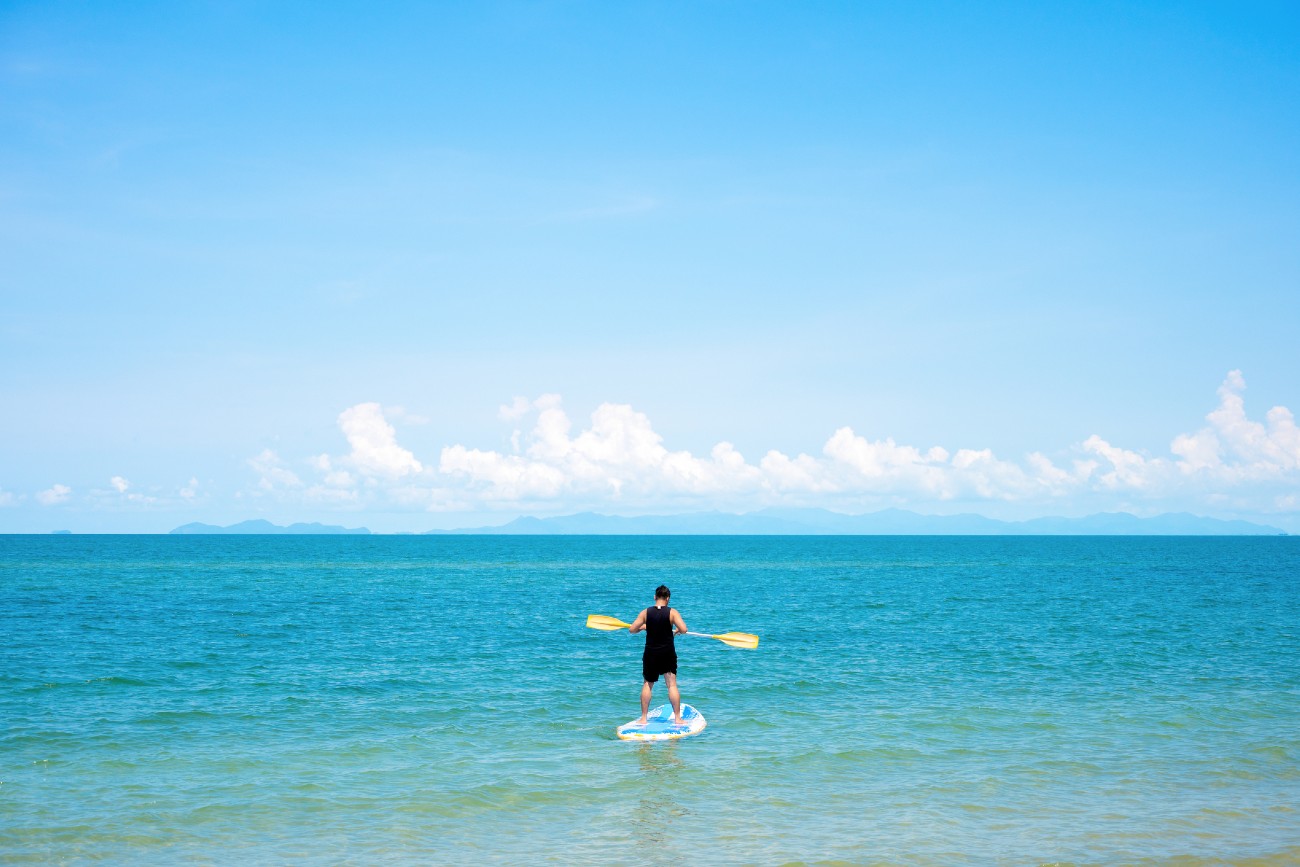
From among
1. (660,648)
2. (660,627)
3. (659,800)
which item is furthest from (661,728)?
(659,800)

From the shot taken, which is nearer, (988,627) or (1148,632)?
(1148,632)

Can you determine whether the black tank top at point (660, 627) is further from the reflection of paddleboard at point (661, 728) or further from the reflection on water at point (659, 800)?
the reflection on water at point (659, 800)

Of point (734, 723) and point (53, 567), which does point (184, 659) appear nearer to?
point (734, 723)

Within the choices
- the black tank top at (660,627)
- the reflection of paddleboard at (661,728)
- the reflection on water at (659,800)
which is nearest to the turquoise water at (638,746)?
the reflection on water at (659,800)

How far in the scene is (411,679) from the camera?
25.9 meters

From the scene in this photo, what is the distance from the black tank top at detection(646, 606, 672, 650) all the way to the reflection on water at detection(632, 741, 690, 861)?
1769 mm

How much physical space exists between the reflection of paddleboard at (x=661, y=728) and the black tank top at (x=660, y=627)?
1.46 m

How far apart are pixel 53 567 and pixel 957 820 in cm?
10763

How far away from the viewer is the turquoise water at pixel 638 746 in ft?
41.6

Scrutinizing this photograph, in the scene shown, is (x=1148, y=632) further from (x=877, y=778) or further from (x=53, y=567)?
(x=53, y=567)

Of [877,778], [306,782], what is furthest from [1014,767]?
[306,782]

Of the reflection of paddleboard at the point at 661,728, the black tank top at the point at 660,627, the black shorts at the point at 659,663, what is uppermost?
the black tank top at the point at 660,627

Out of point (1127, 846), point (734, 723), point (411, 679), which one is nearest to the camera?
point (1127, 846)

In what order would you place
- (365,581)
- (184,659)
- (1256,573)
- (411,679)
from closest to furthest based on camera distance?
1. (411,679)
2. (184,659)
3. (365,581)
4. (1256,573)
